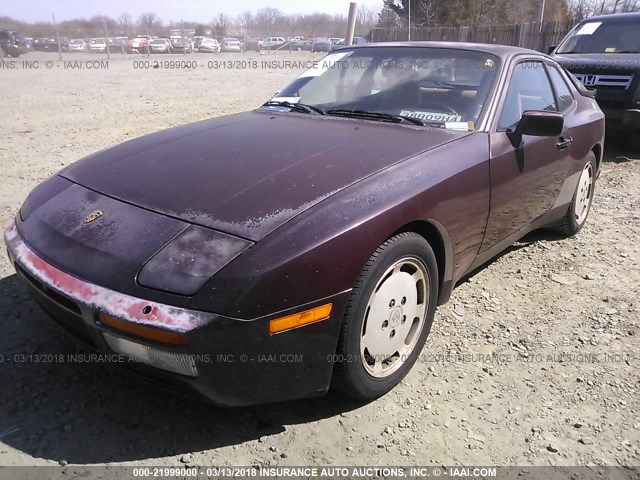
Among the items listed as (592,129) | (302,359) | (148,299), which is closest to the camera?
(148,299)

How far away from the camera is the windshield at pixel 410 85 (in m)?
2.98

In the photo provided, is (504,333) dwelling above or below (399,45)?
below

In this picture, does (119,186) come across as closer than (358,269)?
No

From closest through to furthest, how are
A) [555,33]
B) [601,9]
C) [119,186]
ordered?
[119,186]
[555,33]
[601,9]

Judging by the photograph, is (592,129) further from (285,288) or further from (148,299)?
(148,299)

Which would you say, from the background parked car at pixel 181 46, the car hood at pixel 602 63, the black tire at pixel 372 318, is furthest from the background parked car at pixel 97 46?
the black tire at pixel 372 318

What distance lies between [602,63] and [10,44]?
3116 cm

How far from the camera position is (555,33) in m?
19.9

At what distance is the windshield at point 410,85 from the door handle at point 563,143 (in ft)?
2.55

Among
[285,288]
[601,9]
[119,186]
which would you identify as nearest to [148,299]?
[285,288]

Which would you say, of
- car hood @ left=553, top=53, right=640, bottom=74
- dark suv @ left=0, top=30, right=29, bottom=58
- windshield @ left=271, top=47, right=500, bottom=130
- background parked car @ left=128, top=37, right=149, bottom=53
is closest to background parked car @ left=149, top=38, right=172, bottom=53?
background parked car @ left=128, top=37, right=149, bottom=53

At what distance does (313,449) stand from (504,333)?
1.45m

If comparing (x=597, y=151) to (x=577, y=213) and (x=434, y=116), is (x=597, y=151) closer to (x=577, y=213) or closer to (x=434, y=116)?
(x=577, y=213)

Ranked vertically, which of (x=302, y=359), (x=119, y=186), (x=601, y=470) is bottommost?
(x=601, y=470)
